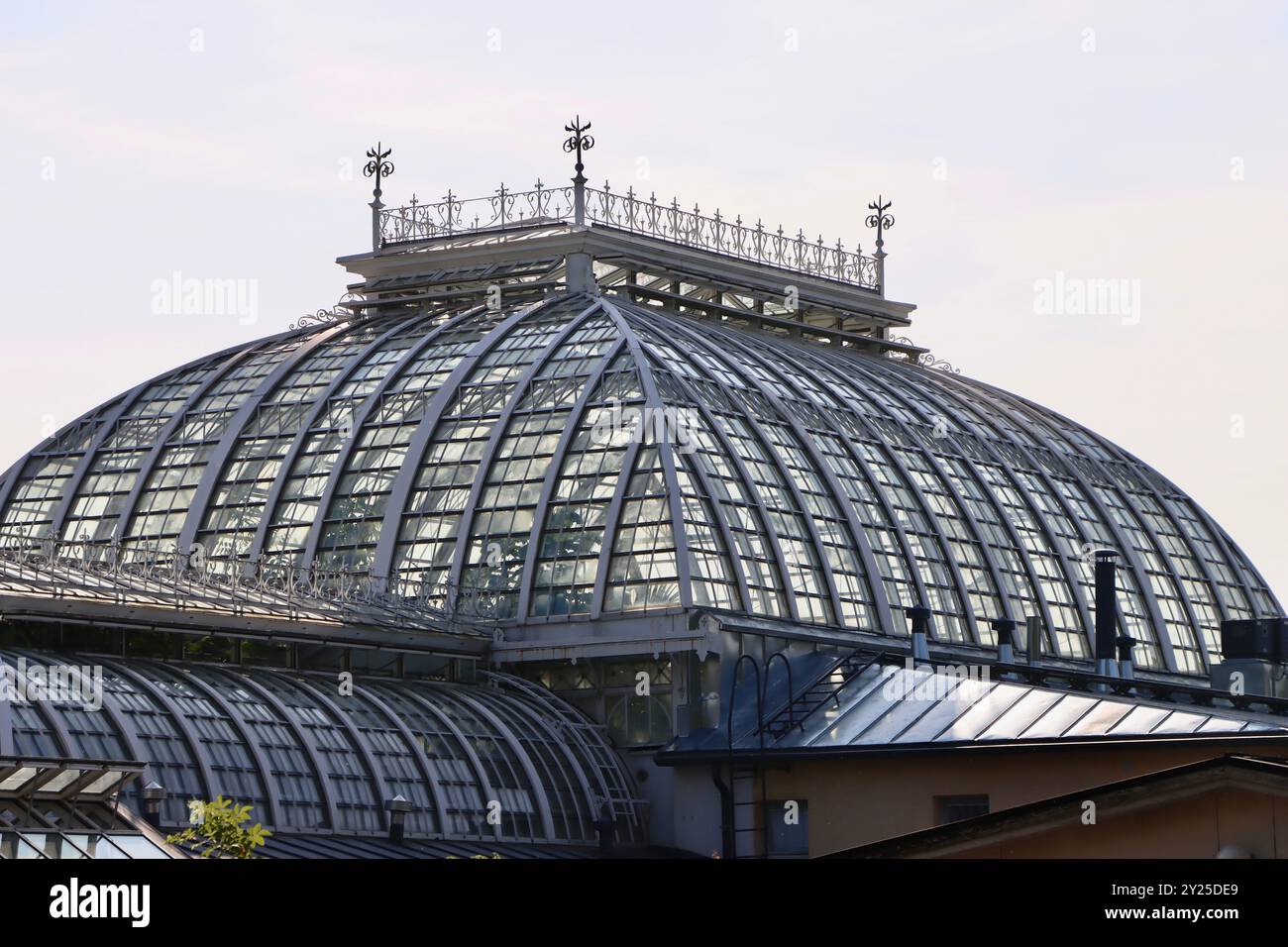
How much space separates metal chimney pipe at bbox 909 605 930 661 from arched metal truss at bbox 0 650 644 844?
10077mm

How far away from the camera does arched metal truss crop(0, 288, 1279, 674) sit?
8206cm

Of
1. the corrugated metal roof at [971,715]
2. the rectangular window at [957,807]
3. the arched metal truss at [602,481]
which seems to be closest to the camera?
the corrugated metal roof at [971,715]

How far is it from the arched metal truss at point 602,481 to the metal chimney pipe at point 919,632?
8.13ft

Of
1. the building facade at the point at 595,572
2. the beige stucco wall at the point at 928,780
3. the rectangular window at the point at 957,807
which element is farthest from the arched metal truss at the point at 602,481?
the rectangular window at the point at 957,807

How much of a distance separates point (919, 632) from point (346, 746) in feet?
66.8

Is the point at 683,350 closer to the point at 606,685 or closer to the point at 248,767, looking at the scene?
the point at 606,685

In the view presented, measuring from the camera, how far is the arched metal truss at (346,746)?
63.8 m

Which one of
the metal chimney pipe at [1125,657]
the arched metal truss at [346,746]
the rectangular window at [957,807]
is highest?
the metal chimney pipe at [1125,657]

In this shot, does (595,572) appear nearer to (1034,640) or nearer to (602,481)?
(602,481)

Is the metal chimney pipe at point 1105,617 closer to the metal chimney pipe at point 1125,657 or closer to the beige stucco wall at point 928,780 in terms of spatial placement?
the metal chimney pipe at point 1125,657

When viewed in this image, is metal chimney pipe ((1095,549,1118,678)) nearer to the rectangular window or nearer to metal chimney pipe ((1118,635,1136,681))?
metal chimney pipe ((1118,635,1136,681))

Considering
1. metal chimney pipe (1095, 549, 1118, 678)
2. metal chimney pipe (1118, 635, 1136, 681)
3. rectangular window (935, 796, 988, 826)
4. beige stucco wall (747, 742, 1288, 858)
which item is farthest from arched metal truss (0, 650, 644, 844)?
metal chimney pipe (1118, 635, 1136, 681)
